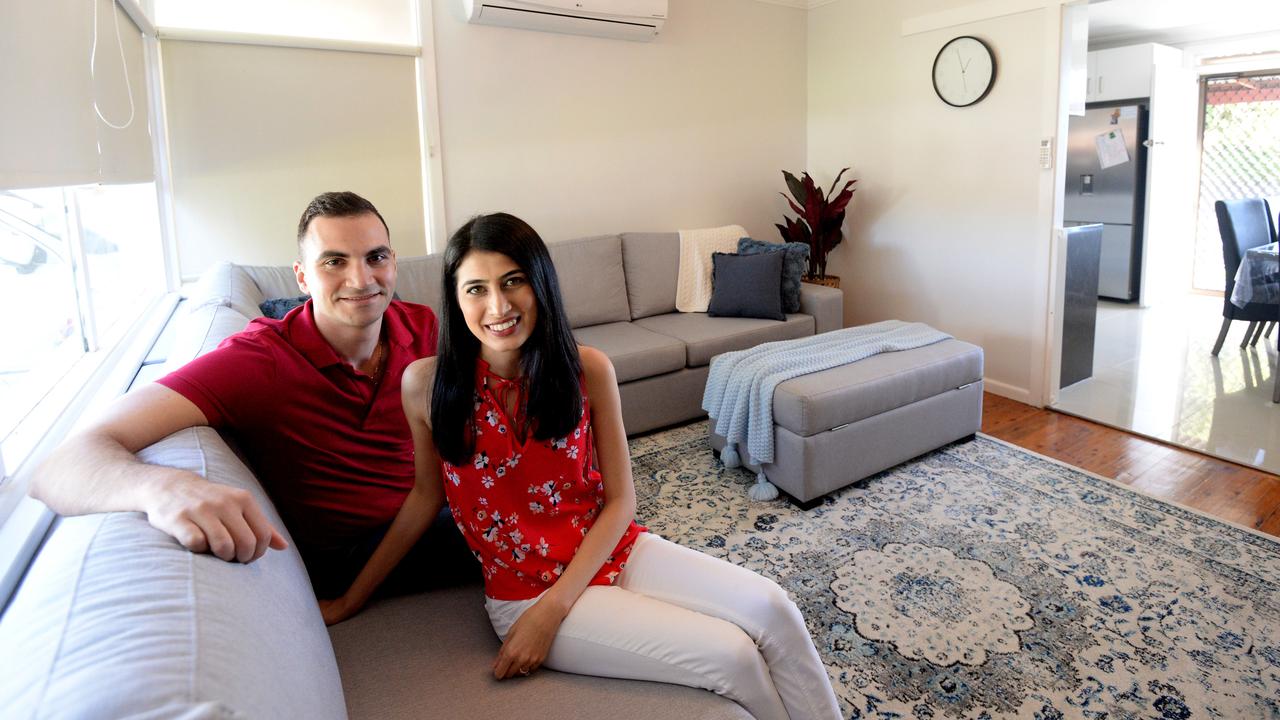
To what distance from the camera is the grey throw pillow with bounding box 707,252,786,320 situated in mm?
3918

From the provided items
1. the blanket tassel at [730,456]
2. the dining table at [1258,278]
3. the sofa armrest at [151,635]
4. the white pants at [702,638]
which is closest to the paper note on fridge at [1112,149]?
the dining table at [1258,278]

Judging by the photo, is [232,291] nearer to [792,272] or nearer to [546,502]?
[546,502]

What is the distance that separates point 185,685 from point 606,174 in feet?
12.9

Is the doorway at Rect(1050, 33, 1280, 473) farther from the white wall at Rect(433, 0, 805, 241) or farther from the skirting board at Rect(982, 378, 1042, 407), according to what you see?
the white wall at Rect(433, 0, 805, 241)

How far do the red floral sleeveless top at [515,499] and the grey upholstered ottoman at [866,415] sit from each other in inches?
58.8

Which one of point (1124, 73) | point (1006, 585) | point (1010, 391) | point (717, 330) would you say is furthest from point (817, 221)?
point (1124, 73)

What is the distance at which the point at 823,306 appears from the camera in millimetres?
4023

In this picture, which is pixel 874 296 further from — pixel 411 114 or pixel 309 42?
pixel 309 42

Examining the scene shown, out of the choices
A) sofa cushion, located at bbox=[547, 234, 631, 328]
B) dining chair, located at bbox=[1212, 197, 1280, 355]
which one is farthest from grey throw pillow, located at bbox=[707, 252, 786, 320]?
dining chair, located at bbox=[1212, 197, 1280, 355]

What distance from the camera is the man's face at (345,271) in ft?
4.51

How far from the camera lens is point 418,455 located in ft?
4.38

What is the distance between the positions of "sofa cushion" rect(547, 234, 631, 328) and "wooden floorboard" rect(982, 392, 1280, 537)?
194 cm

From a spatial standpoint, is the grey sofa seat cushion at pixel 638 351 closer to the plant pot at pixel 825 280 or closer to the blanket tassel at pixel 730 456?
the blanket tassel at pixel 730 456

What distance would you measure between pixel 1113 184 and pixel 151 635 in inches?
278
